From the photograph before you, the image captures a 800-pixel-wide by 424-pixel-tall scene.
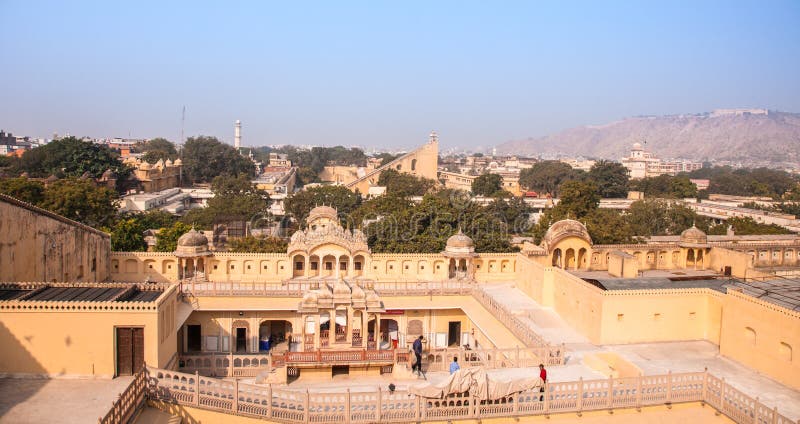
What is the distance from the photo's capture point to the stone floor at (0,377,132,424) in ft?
40.9

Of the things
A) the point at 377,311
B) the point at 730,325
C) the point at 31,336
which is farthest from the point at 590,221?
the point at 31,336

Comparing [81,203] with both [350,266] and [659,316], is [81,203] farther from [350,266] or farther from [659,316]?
[659,316]

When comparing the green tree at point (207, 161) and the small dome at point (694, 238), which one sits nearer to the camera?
the small dome at point (694, 238)

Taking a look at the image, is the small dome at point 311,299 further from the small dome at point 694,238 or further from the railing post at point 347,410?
the small dome at point 694,238

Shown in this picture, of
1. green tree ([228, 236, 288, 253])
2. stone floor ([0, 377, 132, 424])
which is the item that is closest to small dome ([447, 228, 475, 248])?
green tree ([228, 236, 288, 253])

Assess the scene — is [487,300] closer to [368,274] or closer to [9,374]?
[368,274]

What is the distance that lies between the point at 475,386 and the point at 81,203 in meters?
27.2

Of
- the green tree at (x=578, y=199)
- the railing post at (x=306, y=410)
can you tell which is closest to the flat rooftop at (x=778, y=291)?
the railing post at (x=306, y=410)

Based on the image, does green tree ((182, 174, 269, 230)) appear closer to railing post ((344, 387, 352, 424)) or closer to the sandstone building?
the sandstone building

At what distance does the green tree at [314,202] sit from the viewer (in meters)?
48.2

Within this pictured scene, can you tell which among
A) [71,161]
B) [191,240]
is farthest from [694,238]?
[71,161]

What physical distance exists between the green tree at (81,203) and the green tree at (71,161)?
952 inches

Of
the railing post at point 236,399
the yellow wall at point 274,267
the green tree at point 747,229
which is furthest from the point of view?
the green tree at point 747,229

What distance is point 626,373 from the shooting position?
53.1ft
